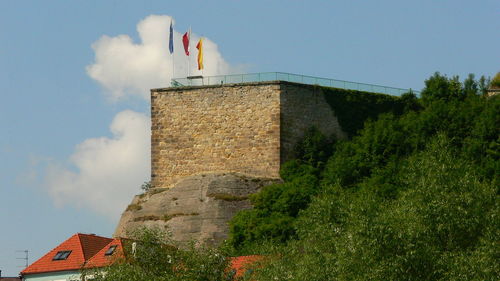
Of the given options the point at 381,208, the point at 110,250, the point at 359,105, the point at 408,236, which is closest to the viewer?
the point at 408,236

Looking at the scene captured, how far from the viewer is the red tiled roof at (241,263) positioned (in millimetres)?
62062

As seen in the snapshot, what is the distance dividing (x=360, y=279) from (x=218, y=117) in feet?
87.4

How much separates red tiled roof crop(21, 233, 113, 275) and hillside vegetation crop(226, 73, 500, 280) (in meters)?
5.63

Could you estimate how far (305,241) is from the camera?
201 ft

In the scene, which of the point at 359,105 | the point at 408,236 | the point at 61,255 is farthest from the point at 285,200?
the point at 408,236

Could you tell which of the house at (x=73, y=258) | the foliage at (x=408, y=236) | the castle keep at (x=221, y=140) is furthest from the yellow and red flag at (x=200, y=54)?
the foliage at (x=408, y=236)

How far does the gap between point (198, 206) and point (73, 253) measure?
7.65 metres

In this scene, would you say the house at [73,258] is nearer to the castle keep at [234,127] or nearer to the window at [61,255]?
the window at [61,255]

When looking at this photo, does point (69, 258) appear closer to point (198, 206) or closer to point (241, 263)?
point (198, 206)

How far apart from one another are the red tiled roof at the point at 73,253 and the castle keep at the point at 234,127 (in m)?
8.03

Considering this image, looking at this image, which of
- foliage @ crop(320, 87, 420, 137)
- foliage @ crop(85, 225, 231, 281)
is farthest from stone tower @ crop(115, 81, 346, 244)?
foliage @ crop(85, 225, 231, 281)

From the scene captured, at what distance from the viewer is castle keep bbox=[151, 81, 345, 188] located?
78.0 m

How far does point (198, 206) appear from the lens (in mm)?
76625

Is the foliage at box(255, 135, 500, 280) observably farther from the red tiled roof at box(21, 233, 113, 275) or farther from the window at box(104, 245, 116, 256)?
the red tiled roof at box(21, 233, 113, 275)
